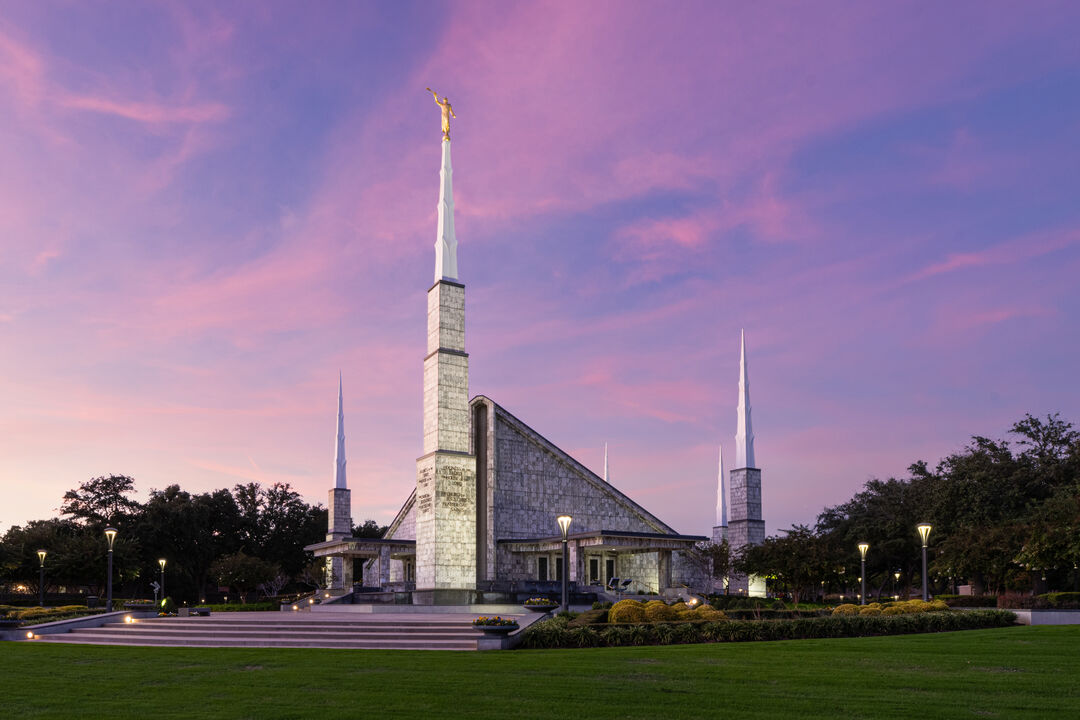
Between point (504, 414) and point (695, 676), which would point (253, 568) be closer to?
point (504, 414)

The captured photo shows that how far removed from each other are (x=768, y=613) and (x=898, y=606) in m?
3.91

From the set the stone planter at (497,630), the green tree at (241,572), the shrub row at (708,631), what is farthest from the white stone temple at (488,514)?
the stone planter at (497,630)

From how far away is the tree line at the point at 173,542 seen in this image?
58.1 meters

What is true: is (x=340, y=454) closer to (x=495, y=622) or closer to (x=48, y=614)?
(x=48, y=614)

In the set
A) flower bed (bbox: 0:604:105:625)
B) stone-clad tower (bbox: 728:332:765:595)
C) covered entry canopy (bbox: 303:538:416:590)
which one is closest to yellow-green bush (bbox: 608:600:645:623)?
flower bed (bbox: 0:604:105:625)

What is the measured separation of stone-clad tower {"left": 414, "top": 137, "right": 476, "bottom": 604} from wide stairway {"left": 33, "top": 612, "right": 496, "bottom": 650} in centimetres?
1013

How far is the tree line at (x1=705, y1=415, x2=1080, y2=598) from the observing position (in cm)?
3650

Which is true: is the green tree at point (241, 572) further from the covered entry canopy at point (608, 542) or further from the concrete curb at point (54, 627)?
the concrete curb at point (54, 627)

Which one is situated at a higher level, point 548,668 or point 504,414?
point 504,414

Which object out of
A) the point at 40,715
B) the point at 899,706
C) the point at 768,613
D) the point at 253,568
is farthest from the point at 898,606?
the point at 253,568

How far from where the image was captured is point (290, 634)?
22859 millimetres

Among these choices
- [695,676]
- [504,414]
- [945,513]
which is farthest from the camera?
[504,414]

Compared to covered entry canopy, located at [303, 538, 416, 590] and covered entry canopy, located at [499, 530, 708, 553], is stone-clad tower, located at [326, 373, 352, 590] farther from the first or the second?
covered entry canopy, located at [499, 530, 708, 553]

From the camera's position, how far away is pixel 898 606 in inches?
1020
